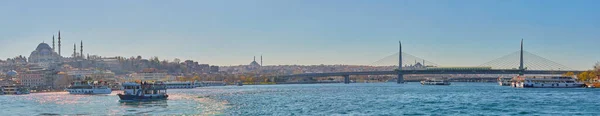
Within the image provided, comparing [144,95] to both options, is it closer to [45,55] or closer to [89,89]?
[89,89]

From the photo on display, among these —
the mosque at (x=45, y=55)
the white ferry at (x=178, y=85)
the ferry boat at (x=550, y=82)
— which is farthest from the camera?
the mosque at (x=45, y=55)

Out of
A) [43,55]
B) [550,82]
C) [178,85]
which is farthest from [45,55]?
[550,82]

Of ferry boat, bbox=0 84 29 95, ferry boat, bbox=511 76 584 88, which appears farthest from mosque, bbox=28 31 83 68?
ferry boat, bbox=511 76 584 88

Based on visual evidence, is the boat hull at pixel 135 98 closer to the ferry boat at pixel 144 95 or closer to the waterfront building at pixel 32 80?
the ferry boat at pixel 144 95

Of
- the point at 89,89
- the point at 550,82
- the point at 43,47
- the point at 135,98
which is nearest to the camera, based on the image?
the point at 135,98

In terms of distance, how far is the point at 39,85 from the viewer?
103 metres

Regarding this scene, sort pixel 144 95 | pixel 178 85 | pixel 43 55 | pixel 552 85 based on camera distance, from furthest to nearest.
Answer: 1. pixel 43 55
2. pixel 178 85
3. pixel 552 85
4. pixel 144 95

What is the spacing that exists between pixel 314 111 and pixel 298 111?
2.77ft

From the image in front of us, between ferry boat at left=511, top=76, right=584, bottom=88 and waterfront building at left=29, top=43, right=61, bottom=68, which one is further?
waterfront building at left=29, top=43, right=61, bottom=68

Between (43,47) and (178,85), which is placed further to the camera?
(43,47)

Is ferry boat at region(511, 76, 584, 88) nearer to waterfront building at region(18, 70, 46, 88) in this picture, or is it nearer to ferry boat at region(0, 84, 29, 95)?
ferry boat at region(0, 84, 29, 95)

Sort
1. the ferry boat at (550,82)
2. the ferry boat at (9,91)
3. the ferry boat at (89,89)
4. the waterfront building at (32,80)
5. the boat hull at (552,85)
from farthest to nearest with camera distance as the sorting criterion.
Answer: the waterfront building at (32,80)
the ferry boat at (550,82)
the boat hull at (552,85)
the ferry boat at (9,91)
the ferry boat at (89,89)

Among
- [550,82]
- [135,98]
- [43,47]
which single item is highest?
[43,47]

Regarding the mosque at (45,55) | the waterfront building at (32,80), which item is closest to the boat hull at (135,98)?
the waterfront building at (32,80)
